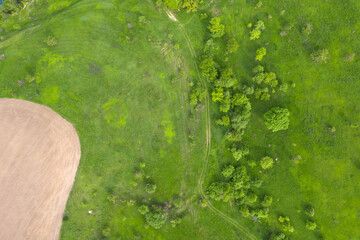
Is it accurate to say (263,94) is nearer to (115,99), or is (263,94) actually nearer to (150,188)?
(150,188)

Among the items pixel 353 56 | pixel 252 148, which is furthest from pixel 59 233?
pixel 353 56

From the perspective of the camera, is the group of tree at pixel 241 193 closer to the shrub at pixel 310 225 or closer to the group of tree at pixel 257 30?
the shrub at pixel 310 225

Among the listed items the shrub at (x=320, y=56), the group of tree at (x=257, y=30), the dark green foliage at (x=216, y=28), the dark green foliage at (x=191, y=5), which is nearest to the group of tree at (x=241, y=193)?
the shrub at (x=320, y=56)

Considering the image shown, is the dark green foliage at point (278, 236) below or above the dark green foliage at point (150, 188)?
below

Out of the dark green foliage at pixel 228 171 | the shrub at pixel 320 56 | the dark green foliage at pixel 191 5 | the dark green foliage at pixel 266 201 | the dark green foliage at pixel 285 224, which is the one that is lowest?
the dark green foliage at pixel 285 224

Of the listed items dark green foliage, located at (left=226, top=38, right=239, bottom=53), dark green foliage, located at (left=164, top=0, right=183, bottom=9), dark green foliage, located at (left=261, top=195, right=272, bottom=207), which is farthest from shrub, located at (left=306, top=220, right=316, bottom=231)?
dark green foliage, located at (left=164, top=0, right=183, bottom=9)

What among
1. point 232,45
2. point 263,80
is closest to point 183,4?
point 232,45

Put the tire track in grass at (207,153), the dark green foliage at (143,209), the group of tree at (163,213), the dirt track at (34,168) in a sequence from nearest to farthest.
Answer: the group of tree at (163,213)
the dark green foliage at (143,209)
the dirt track at (34,168)
the tire track in grass at (207,153)

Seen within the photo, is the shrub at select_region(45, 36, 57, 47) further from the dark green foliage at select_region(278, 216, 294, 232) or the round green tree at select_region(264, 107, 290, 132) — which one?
the dark green foliage at select_region(278, 216, 294, 232)
